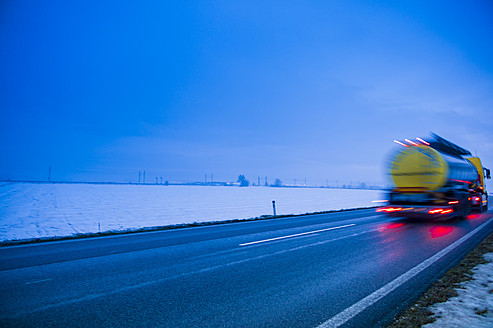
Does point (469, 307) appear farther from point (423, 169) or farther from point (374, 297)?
point (423, 169)

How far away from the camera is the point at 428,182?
473 inches

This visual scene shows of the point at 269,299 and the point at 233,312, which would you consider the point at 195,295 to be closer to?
the point at 233,312

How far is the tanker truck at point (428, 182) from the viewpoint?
38.7 ft

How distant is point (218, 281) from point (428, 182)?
37.0 ft

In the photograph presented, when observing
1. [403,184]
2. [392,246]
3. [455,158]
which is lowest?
[392,246]

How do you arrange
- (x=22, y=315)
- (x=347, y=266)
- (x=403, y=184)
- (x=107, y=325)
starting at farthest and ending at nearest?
(x=403, y=184) → (x=347, y=266) → (x=22, y=315) → (x=107, y=325)

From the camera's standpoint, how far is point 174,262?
5.68 metres

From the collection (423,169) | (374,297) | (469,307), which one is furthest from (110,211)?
(469,307)

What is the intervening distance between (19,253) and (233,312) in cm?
613

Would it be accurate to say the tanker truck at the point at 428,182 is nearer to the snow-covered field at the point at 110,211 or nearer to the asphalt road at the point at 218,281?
the snow-covered field at the point at 110,211

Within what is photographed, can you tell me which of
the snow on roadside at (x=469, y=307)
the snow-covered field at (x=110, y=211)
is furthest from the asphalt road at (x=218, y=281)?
the snow-covered field at (x=110, y=211)

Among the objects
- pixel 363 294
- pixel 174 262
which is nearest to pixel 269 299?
pixel 363 294

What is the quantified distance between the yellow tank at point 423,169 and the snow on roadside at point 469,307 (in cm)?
855

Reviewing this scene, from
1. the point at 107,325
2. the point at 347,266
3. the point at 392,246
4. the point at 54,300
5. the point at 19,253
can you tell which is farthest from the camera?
the point at 392,246
